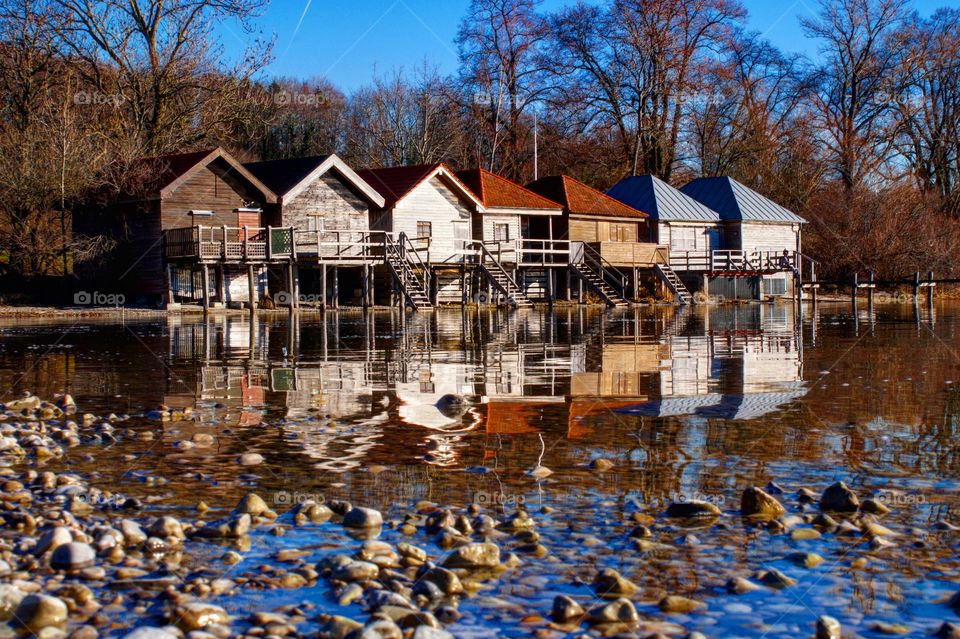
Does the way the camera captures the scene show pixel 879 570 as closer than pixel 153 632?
No

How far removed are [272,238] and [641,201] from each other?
25.6 metres

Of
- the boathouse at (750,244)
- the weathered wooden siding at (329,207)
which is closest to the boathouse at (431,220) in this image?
the weathered wooden siding at (329,207)

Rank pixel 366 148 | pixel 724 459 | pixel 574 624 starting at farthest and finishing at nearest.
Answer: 1. pixel 366 148
2. pixel 724 459
3. pixel 574 624

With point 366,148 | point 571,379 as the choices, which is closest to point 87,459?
point 571,379

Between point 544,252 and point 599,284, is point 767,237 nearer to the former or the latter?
point 599,284

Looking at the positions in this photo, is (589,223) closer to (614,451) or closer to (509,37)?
(509,37)

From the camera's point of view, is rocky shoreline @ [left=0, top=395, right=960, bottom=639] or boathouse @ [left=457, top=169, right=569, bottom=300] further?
boathouse @ [left=457, top=169, right=569, bottom=300]

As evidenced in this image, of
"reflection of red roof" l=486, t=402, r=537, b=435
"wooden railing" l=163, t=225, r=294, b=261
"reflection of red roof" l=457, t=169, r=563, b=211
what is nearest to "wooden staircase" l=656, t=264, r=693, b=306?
"reflection of red roof" l=457, t=169, r=563, b=211

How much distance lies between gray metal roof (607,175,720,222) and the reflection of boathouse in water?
29.6 m

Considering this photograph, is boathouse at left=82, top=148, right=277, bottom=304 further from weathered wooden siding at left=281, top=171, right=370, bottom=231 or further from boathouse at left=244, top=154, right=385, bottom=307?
weathered wooden siding at left=281, top=171, right=370, bottom=231

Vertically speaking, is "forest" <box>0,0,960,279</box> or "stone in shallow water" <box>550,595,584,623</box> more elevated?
"forest" <box>0,0,960,279</box>

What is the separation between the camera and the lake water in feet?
18.7

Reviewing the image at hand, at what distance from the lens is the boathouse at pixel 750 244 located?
2308 inches

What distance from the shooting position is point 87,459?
30.1ft
